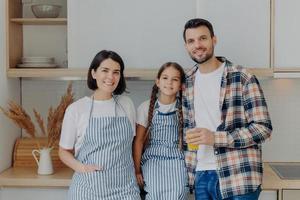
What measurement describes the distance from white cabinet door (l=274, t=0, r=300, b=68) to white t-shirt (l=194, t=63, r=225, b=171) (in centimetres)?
43

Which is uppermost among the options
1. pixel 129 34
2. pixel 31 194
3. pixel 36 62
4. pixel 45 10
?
pixel 45 10

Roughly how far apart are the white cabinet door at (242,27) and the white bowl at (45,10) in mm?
767

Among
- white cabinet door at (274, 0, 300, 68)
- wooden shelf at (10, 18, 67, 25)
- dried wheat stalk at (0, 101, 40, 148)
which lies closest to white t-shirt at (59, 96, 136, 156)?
dried wheat stalk at (0, 101, 40, 148)

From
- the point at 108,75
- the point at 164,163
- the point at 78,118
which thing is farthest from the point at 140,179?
the point at 108,75

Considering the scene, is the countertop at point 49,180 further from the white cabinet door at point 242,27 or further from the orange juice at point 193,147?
the white cabinet door at point 242,27

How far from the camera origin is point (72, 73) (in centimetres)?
229

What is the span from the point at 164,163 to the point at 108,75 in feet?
1.52

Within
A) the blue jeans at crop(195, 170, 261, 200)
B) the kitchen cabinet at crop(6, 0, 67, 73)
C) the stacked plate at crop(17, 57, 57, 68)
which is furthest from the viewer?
the kitchen cabinet at crop(6, 0, 67, 73)

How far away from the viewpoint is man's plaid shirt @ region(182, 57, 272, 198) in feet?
6.10

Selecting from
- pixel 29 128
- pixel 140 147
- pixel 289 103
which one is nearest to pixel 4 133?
pixel 29 128

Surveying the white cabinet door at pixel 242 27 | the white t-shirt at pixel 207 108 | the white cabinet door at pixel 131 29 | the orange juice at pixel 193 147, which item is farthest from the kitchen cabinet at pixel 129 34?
the orange juice at pixel 193 147

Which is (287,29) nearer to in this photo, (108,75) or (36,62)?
(108,75)

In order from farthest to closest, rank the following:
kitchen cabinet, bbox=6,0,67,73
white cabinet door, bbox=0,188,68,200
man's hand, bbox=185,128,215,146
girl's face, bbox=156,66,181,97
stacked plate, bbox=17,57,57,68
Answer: kitchen cabinet, bbox=6,0,67,73 < stacked plate, bbox=17,57,57,68 < white cabinet door, bbox=0,188,68,200 < girl's face, bbox=156,66,181,97 < man's hand, bbox=185,128,215,146

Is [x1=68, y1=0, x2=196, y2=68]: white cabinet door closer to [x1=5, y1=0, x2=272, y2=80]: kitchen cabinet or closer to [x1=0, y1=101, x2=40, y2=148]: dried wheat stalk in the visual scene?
[x1=5, y1=0, x2=272, y2=80]: kitchen cabinet
